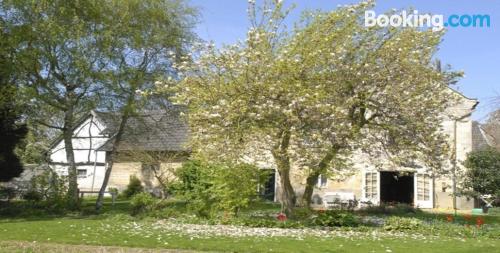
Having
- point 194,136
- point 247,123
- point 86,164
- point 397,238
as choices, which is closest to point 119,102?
point 194,136

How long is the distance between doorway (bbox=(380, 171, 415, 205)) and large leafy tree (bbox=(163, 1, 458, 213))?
52.4ft

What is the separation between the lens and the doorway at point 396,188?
33.0m

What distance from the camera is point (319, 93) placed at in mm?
15133

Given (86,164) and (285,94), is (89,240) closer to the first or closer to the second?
(285,94)

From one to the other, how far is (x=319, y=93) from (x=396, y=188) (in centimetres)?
2177

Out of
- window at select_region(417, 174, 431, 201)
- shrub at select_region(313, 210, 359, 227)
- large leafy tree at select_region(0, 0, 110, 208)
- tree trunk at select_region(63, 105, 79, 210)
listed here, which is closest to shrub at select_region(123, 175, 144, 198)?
tree trunk at select_region(63, 105, 79, 210)

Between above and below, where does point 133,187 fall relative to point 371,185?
below

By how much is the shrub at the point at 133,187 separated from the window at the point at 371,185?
14.3 meters

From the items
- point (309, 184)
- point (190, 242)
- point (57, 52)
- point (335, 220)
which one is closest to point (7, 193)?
point (57, 52)

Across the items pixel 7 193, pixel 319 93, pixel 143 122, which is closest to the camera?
pixel 319 93

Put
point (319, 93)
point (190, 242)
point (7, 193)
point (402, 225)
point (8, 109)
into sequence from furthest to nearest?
1. point (7, 193)
2. point (8, 109)
3. point (402, 225)
4. point (319, 93)
5. point (190, 242)

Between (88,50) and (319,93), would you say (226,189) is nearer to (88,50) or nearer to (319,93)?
(319,93)

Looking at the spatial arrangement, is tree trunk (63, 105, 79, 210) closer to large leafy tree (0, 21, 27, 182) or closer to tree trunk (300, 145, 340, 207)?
large leafy tree (0, 21, 27, 182)

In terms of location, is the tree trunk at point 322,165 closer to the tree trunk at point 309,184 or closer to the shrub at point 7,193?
the tree trunk at point 309,184
